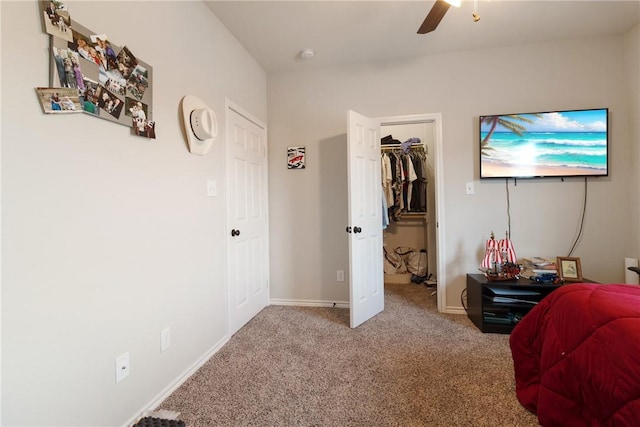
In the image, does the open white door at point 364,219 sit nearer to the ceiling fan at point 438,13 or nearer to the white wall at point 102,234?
the ceiling fan at point 438,13

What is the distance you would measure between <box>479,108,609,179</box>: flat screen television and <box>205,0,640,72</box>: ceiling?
0.67m

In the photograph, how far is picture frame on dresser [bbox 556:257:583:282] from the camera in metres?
2.31

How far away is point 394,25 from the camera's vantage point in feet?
7.38

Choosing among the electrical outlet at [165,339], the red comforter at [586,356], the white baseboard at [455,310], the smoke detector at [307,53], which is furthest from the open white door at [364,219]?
the electrical outlet at [165,339]

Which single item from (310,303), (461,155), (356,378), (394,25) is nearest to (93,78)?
(356,378)

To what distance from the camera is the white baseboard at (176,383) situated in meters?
1.38

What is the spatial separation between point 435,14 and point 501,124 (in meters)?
1.34

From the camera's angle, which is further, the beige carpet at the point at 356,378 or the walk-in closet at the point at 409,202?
the walk-in closet at the point at 409,202

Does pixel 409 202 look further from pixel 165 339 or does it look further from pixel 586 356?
pixel 165 339

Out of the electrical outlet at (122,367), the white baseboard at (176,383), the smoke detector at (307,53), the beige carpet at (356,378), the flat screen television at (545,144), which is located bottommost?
the beige carpet at (356,378)

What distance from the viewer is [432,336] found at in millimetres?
2201

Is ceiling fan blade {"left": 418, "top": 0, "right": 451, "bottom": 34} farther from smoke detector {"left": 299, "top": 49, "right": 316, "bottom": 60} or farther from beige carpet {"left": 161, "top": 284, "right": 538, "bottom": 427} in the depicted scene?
beige carpet {"left": 161, "top": 284, "right": 538, "bottom": 427}

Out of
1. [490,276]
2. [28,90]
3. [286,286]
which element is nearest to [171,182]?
[28,90]

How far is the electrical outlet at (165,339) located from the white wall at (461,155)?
148cm
